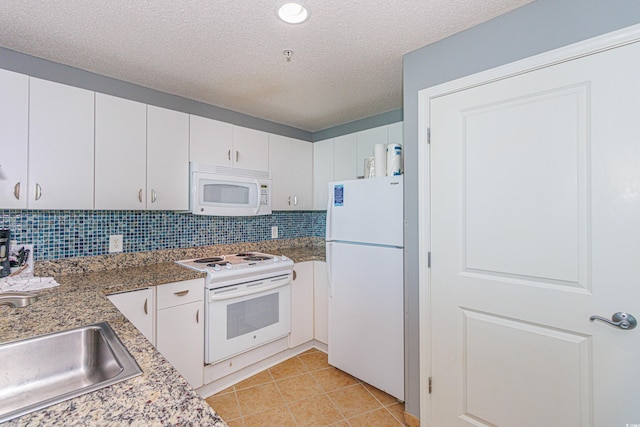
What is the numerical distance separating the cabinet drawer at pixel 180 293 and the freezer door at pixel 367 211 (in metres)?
1.08

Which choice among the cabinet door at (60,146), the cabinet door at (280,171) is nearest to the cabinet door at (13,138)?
the cabinet door at (60,146)

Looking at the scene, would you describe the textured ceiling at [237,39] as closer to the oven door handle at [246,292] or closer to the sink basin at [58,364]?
the sink basin at [58,364]

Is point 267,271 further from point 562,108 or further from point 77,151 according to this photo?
point 562,108

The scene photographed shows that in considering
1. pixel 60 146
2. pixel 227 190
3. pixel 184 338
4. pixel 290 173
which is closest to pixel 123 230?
pixel 60 146

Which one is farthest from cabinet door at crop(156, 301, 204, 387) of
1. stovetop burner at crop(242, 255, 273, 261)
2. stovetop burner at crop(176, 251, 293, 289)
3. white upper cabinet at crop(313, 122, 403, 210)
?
white upper cabinet at crop(313, 122, 403, 210)

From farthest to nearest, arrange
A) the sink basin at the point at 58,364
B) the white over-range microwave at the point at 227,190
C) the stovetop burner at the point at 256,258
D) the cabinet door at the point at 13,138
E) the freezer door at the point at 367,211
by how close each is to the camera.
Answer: the stovetop burner at the point at 256,258
the white over-range microwave at the point at 227,190
the freezer door at the point at 367,211
the cabinet door at the point at 13,138
the sink basin at the point at 58,364

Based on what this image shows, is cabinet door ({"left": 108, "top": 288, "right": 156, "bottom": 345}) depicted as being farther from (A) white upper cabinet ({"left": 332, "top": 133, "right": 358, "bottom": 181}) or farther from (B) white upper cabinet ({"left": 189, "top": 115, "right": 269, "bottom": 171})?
(A) white upper cabinet ({"left": 332, "top": 133, "right": 358, "bottom": 181})

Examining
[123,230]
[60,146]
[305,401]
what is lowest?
[305,401]

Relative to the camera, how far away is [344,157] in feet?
10.4

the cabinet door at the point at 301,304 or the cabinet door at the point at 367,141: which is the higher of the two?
the cabinet door at the point at 367,141

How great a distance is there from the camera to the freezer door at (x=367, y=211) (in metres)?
2.06

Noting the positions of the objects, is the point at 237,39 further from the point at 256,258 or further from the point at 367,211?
the point at 256,258

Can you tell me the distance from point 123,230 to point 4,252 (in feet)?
2.15

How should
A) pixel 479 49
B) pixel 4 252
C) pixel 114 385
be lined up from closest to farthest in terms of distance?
pixel 114 385 < pixel 479 49 < pixel 4 252
